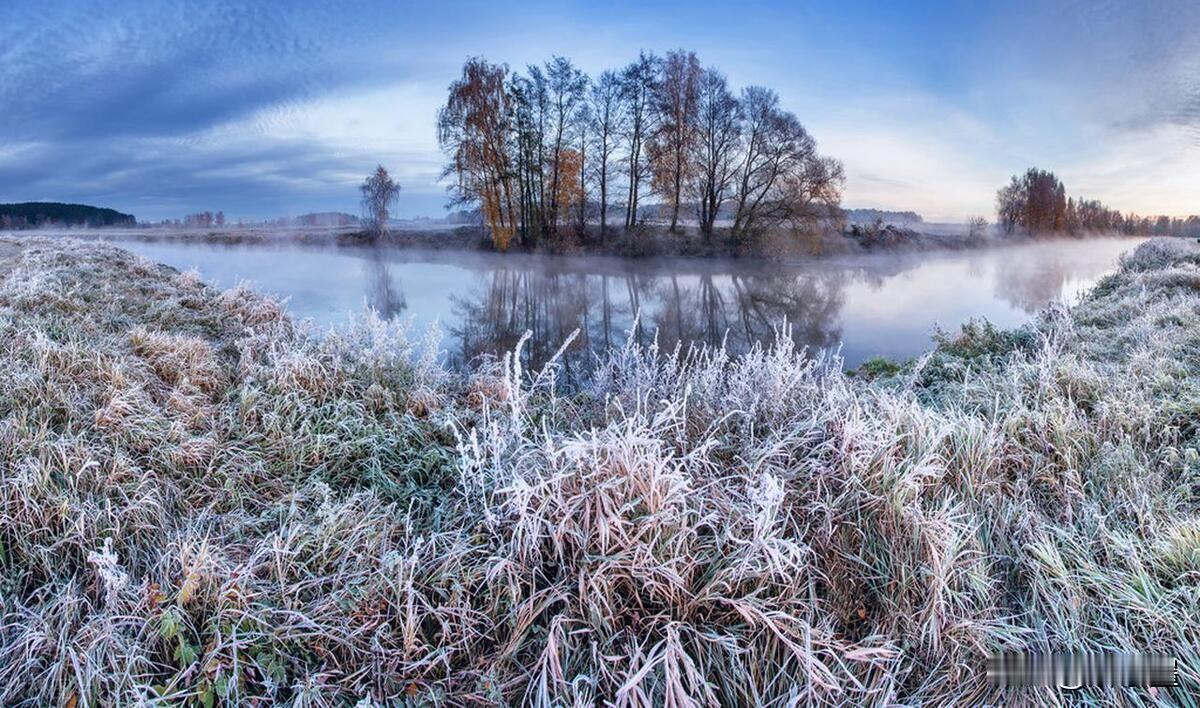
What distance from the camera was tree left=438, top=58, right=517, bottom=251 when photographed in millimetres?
26281

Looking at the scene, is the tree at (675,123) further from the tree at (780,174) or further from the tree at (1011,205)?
the tree at (1011,205)

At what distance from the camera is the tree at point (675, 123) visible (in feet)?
94.3

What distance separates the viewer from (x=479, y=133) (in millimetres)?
26547

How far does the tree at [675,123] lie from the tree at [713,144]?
1.29 ft

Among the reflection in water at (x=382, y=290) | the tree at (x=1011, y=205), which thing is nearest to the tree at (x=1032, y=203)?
the tree at (x=1011, y=205)

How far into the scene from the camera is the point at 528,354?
32.2 feet

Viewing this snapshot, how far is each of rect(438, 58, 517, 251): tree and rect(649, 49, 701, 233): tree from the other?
7638 mm

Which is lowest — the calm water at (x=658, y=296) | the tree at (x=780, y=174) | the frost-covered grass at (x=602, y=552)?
the frost-covered grass at (x=602, y=552)

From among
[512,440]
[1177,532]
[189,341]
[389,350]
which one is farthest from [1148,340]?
[189,341]

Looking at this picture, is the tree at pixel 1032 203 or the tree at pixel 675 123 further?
the tree at pixel 1032 203

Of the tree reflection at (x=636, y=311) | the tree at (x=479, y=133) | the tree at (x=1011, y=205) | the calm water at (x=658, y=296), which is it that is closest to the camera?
the tree reflection at (x=636, y=311)

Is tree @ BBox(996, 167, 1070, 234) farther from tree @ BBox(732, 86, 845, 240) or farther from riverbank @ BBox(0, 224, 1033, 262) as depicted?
tree @ BBox(732, 86, 845, 240)

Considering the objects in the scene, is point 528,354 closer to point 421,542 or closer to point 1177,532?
point 421,542

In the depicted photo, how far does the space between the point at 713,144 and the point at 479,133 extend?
1168cm
